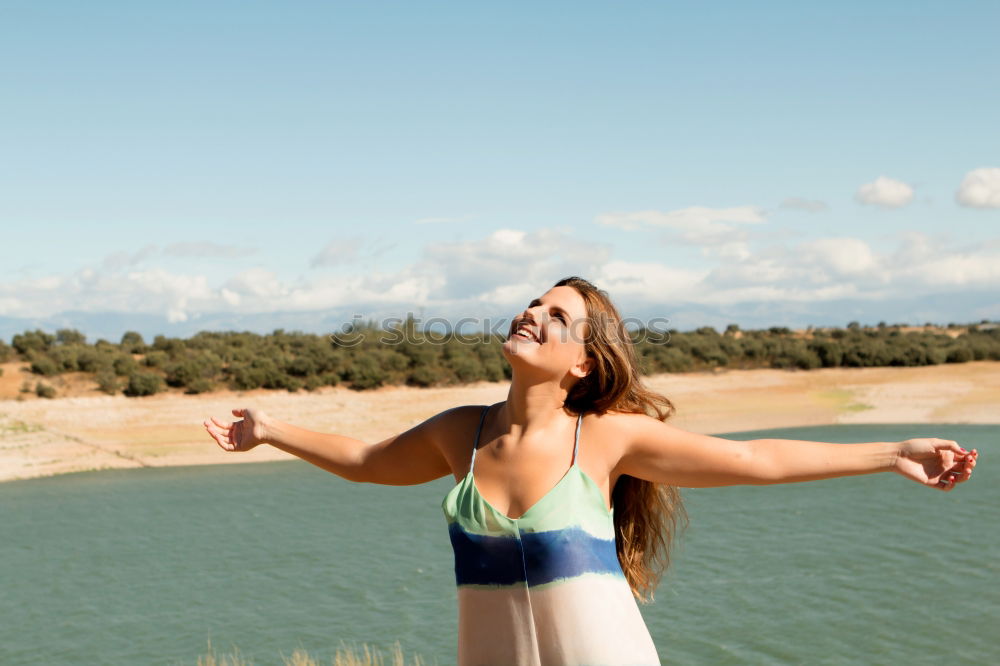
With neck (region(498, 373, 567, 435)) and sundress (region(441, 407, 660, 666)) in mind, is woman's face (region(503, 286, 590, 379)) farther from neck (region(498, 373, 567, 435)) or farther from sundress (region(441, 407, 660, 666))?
sundress (region(441, 407, 660, 666))

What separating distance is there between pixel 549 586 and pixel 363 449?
32.8 inches

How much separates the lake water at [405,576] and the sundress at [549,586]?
6044 mm

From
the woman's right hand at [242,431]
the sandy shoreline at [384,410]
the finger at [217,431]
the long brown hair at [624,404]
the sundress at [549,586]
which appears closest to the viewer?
the sundress at [549,586]

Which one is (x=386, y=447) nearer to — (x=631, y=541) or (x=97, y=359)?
(x=631, y=541)

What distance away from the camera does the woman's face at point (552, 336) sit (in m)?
2.48

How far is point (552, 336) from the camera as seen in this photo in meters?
2.51

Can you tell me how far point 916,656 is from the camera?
8141 mm

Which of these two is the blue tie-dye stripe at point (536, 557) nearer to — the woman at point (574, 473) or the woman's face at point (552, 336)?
the woman at point (574, 473)

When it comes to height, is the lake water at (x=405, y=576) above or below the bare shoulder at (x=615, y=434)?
below

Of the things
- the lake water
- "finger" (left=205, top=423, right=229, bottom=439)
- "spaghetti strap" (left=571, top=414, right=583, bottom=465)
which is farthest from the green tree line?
"spaghetti strap" (left=571, top=414, right=583, bottom=465)

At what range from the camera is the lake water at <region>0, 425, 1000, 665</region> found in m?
8.64

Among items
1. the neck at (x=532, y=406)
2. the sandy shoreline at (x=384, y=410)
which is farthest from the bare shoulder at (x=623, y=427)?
the sandy shoreline at (x=384, y=410)

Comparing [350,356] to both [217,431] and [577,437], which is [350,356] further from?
[577,437]

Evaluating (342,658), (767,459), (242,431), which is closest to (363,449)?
(242,431)
